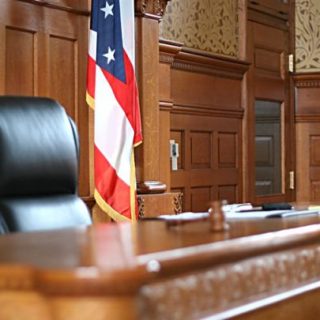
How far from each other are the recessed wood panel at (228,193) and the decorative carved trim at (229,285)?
3249 mm

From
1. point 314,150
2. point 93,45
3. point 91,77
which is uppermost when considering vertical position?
point 93,45

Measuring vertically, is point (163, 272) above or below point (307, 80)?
below

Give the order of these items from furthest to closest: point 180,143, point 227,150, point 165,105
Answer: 1. point 227,150
2. point 180,143
3. point 165,105

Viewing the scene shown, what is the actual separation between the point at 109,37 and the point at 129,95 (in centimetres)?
26

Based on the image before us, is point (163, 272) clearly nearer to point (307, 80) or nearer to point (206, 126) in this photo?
point (206, 126)

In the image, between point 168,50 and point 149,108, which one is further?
point 168,50

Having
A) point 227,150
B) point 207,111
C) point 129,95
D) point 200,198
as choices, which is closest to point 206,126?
point 207,111

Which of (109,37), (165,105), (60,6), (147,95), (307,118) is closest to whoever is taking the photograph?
(60,6)

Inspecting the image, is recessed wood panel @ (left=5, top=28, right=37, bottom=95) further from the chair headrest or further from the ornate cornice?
the chair headrest

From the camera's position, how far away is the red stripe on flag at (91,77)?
10.5 ft

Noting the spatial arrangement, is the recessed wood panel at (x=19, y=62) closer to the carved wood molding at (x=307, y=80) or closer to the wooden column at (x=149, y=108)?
the wooden column at (x=149, y=108)

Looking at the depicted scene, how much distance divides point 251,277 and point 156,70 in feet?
7.82

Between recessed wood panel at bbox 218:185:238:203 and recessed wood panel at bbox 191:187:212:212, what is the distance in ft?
0.48

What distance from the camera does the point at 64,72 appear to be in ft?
10.4
